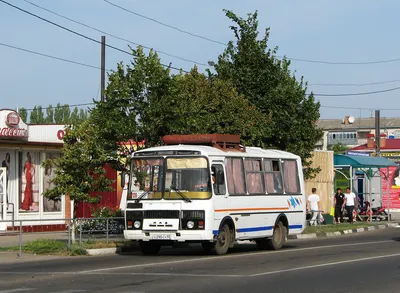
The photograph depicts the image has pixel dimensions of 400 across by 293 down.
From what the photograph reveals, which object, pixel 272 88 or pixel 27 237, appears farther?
pixel 272 88

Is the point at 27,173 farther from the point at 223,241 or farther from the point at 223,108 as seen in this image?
the point at 223,241

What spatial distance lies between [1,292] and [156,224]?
7.74 m

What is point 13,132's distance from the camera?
Answer: 29625 mm

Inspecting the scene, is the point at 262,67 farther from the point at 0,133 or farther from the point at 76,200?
the point at 76,200

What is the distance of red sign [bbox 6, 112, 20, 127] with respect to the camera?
29.3 metres

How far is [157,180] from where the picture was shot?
839 inches

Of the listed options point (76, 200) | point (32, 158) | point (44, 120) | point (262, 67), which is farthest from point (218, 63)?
point (44, 120)

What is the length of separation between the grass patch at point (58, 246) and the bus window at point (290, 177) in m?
5.08

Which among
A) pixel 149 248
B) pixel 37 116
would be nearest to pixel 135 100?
pixel 149 248

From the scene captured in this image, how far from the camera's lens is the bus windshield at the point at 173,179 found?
2086cm

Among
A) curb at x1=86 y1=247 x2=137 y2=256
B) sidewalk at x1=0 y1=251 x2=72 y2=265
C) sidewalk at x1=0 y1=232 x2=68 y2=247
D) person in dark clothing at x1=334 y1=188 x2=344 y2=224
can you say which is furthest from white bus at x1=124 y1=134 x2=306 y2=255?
person in dark clothing at x1=334 y1=188 x2=344 y2=224

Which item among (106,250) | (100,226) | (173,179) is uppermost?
(173,179)

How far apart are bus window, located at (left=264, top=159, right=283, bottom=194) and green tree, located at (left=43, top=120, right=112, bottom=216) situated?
14.7 ft

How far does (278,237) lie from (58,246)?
20.4ft
